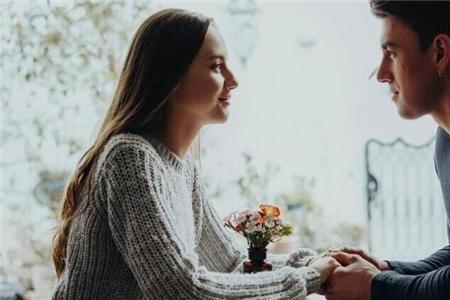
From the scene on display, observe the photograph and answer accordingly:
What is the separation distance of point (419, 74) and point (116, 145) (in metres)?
0.67

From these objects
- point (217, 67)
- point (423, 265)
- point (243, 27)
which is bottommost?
point (423, 265)

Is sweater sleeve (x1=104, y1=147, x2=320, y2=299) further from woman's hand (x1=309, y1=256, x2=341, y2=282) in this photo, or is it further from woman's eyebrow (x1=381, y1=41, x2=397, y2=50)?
woman's eyebrow (x1=381, y1=41, x2=397, y2=50)

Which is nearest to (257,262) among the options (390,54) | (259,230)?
(259,230)

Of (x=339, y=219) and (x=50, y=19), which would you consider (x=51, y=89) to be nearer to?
(x=50, y=19)

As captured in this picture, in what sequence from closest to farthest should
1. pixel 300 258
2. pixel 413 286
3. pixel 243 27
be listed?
pixel 413 286 → pixel 300 258 → pixel 243 27

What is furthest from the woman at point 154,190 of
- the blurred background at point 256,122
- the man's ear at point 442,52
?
the blurred background at point 256,122

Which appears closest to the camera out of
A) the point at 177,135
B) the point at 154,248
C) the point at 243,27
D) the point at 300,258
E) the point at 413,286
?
the point at 154,248

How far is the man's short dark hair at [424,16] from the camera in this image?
4.67 feet

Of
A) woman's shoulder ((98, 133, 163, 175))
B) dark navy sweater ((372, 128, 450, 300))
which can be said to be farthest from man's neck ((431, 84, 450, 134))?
woman's shoulder ((98, 133, 163, 175))

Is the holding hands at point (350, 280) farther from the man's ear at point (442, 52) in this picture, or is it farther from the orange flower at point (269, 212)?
the man's ear at point (442, 52)

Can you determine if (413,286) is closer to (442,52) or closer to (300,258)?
(300,258)

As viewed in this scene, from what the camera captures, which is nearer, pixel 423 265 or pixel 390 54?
pixel 390 54

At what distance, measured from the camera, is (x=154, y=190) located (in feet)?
4.24

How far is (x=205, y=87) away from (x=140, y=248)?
1.32 feet
